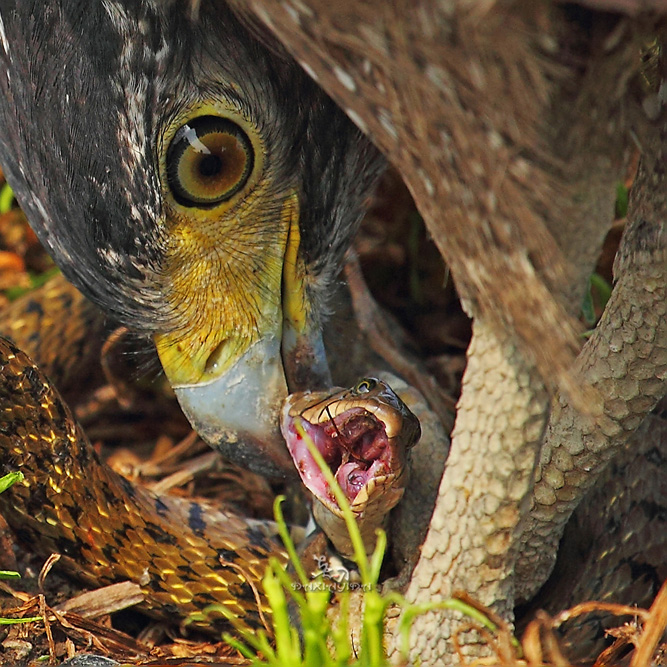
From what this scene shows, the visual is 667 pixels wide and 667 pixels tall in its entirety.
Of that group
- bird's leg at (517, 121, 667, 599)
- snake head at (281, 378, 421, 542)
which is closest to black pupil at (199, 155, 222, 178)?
snake head at (281, 378, 421, 542)

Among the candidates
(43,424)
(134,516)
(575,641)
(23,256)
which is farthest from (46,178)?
(23,256)

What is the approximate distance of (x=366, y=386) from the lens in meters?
2.19

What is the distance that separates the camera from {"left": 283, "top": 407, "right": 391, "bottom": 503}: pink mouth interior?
2133 millimetres

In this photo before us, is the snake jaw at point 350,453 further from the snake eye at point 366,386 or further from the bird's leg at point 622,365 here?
the bird's leg at point 622,365

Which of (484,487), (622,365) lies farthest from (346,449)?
(622,365)

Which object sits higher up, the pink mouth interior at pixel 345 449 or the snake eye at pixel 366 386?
the snake eye at pixel 366 386

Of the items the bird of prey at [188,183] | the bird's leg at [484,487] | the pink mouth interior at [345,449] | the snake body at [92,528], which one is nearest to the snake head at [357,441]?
the pink mouth interior at [345,449]

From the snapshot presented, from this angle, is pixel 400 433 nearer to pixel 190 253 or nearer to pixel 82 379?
pixel 190 253

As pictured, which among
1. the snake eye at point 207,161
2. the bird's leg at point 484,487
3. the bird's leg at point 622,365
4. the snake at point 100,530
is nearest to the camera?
the bird's leg at point 484,487

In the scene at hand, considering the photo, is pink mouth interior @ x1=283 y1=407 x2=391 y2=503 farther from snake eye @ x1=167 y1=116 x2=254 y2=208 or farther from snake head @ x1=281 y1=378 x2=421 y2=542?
snake eye @ x1=167 y1=116 x2=254 y2=208

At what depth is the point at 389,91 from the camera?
1.47 m

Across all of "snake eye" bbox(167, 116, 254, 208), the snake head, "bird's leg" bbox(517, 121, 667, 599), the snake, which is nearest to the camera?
"bird's leg" bbox(517, 121, 667, 599)

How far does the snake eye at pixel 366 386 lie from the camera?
7.11ft

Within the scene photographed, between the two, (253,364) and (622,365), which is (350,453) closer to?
(253,364)
